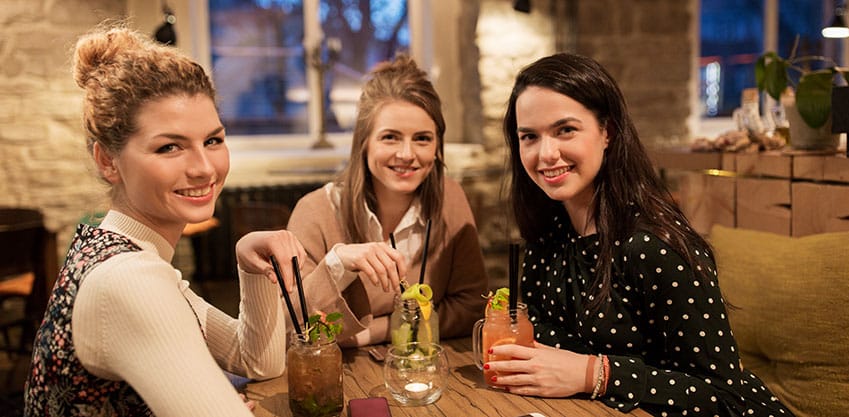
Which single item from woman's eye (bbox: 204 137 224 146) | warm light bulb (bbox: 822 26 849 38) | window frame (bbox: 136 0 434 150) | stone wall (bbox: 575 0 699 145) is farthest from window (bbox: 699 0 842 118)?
woman's eye (bbox: 204 137 224 146)

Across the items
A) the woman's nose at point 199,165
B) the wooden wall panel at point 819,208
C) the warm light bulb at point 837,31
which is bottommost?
the wooden wall panel at point 819,208

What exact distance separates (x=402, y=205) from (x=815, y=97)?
1.26 metres

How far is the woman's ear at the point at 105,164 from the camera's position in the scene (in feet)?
4.17

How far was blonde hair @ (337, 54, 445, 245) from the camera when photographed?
208 cm

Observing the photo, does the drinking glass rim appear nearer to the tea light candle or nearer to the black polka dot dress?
the tea light candle

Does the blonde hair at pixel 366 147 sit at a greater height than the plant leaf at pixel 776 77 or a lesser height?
lesser

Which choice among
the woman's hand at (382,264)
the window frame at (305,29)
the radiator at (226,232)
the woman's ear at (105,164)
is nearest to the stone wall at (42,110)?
the window frame at (305,29)

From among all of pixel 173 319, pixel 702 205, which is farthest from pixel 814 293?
pixel 173 319

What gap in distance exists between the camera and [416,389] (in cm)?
145

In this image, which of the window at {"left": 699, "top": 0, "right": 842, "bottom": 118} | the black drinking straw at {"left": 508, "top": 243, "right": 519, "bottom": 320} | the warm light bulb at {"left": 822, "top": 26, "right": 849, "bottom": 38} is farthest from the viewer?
the window at {"left": 699, "top": 0, "right": 842, "bottom": 118}

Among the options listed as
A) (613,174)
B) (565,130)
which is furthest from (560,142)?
(613,174)

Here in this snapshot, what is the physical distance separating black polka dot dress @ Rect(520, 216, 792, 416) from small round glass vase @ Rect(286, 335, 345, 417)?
538mm

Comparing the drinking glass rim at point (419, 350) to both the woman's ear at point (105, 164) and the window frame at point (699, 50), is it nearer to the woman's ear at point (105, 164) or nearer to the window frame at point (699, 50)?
the woman's ear at point (105, 164)

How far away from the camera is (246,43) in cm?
573
